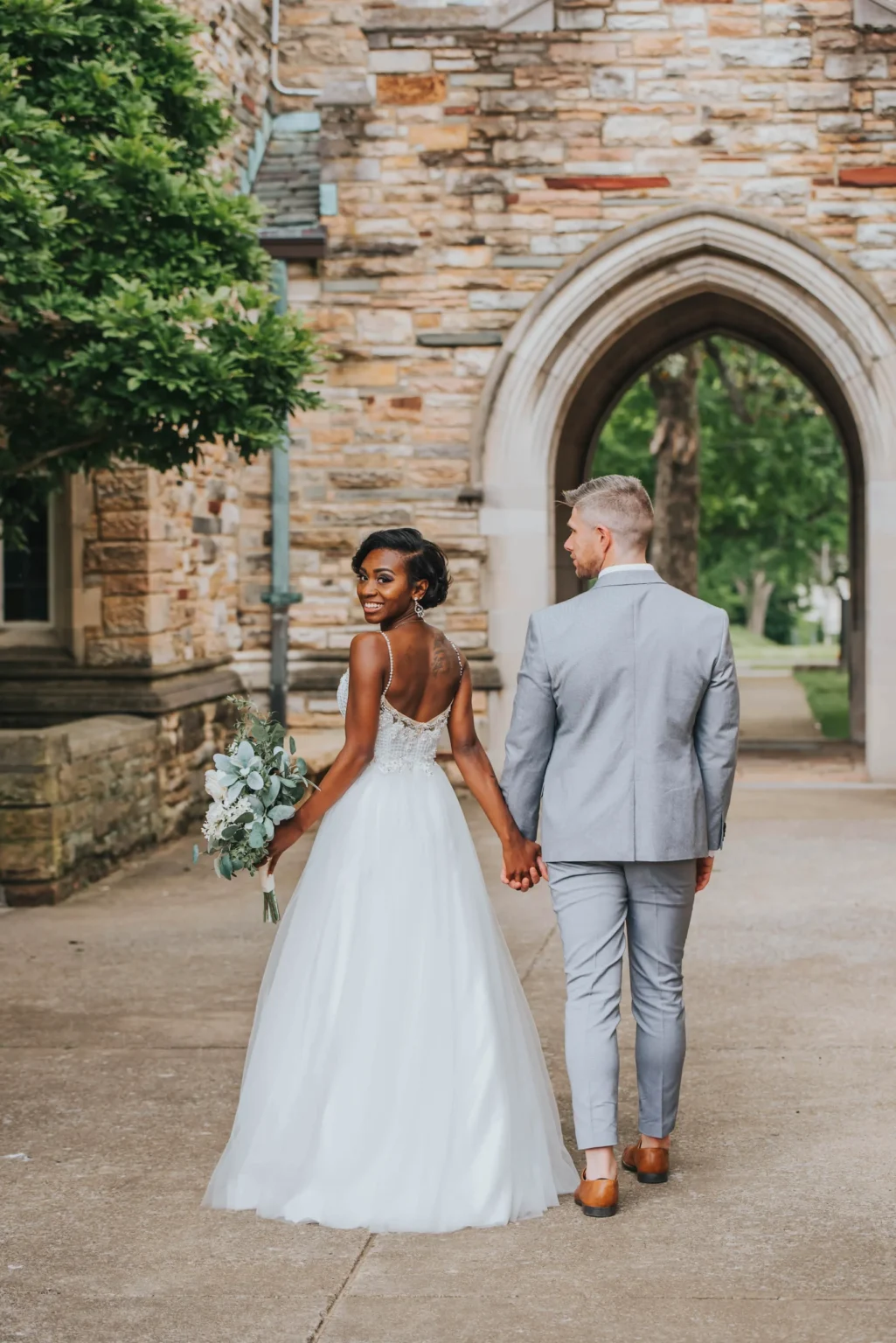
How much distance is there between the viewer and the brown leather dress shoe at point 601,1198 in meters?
4.46

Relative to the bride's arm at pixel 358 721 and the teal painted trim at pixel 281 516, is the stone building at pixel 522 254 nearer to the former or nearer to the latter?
the teal painted trim at pixel 281 516

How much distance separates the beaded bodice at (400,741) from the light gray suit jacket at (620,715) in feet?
0.98

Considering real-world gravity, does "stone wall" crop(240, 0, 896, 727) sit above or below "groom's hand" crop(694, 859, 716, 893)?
above

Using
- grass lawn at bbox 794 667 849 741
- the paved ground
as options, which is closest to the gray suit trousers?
the paved ground

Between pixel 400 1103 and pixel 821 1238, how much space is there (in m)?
1.00

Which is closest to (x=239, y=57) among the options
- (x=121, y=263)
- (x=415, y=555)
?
(x=121, y=263)

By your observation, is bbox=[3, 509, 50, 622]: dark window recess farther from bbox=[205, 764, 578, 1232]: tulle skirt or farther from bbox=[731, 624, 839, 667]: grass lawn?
bbox=[731, 624, 839, 667]: grass lawn

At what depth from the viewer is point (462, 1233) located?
438cm

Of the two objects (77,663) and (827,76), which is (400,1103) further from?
(827,76)

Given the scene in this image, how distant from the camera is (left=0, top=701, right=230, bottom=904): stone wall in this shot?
29.7ft

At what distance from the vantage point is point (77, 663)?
36.6 ft

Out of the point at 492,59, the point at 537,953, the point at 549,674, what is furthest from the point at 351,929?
the point at 492,59

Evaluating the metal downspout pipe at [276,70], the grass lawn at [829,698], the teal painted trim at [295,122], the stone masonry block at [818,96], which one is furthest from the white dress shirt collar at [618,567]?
the grass lawn at [829,698]

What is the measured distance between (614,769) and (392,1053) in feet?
2.80
